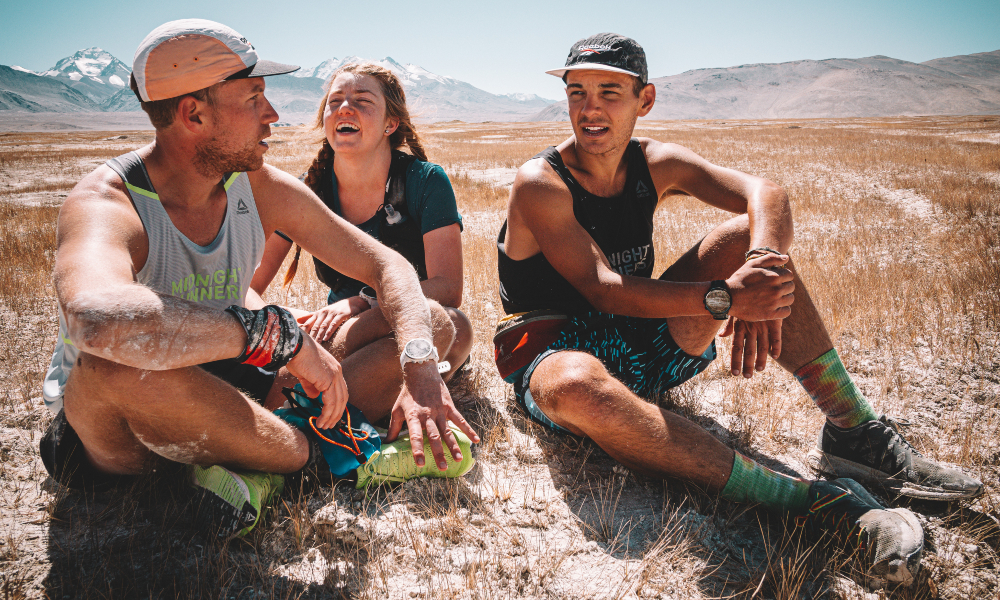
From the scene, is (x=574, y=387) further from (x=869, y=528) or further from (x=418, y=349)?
(x=869, y=528)

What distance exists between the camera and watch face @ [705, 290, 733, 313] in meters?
2.30

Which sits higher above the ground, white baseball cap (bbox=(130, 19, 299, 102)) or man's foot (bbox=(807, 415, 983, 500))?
white baseball cap (bbox=(130, 19, 299, 102))

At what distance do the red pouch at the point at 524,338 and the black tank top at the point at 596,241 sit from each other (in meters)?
0.12

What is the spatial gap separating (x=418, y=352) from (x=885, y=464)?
2.12m

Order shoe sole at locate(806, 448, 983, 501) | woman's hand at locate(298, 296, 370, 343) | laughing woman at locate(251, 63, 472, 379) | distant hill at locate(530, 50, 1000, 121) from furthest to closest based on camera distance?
distant hill at locate(530, 50, 1000, 121)
laughing woman at locate(251, 63, 472, 379)
woman's hand at locate(298, 296, 370, 343)
shoe sole at locate(806, 448, 983, 501)

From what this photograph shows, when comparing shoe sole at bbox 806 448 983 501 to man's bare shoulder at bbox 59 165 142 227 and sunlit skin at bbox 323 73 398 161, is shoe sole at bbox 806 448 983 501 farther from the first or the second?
man's bare shoulder at bbox 59 165 142 227

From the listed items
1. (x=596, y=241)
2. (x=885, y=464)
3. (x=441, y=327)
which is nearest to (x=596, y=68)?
(x=596, y=241)

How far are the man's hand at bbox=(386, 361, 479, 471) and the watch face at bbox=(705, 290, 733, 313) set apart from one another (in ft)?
3.93

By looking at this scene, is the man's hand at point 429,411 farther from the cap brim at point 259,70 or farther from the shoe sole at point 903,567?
the shoe sole at point 903,567

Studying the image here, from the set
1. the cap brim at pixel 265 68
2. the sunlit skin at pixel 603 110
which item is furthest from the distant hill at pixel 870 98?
the cap brim at pixel 265 68

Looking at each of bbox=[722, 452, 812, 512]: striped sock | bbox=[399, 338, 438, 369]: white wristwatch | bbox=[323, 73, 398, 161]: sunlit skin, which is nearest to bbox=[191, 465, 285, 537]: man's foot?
bbox=[399, 338, 438, 369]: white wristwatch

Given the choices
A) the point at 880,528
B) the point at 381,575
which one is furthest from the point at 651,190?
the point at 381,575

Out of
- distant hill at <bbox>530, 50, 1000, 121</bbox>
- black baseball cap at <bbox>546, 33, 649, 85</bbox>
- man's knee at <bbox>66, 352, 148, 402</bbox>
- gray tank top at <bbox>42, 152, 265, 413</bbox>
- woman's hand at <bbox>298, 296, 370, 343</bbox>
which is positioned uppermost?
distant hill at <bbox>530, 50, 1000, 121</bbox>

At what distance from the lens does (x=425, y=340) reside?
6.98 feet
